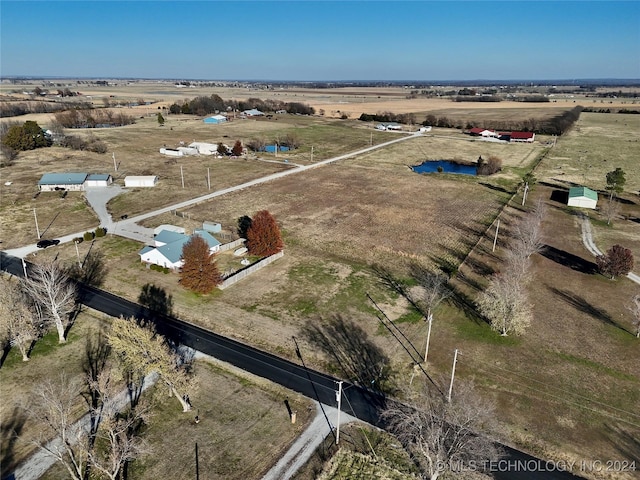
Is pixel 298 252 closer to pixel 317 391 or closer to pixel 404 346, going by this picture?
pixel 404 346

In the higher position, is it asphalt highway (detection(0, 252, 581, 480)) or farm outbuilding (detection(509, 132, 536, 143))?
farm outbuilding (detection(509, 132, 536, 143))

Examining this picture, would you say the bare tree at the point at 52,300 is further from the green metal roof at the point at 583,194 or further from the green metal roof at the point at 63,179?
the green metal roof at the point at 583,194

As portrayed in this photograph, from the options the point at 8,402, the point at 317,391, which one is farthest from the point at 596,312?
the point at 8,402

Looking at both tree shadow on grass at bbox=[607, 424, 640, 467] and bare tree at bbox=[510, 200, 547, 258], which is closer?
tree shadow on grass at bbox=[607, 424, 640, 467]

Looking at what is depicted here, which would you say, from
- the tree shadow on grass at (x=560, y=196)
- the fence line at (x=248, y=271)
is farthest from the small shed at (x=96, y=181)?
the tree shadow on grass at (x=560, y=196)

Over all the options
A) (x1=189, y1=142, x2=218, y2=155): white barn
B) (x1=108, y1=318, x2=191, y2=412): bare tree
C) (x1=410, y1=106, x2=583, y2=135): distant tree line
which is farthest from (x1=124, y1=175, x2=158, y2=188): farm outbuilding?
(x1=410, y1=106, x2=583, y2=135): distant tree line

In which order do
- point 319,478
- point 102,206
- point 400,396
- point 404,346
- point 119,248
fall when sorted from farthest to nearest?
1. point 102,206
2. point 119,248
3. point 404,346
4. point 400,396
5. point 319,478

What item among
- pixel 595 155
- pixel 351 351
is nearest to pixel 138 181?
pixel 351 351

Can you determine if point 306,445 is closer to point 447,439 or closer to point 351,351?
point 447,439

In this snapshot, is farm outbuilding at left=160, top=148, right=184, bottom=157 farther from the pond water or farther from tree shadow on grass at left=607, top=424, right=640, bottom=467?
tree shadow on grass at left=607, top=424, right=640, bottom=467
